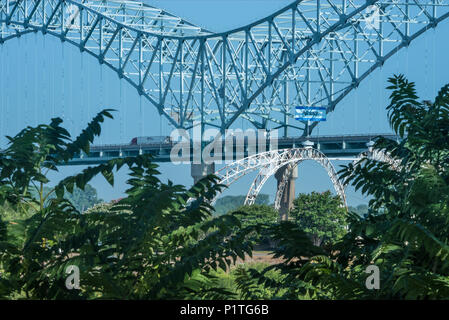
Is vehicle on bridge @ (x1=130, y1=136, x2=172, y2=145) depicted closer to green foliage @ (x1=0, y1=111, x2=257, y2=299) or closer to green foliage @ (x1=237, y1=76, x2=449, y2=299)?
green foliage @ (x1=237, y1=76, x2=449, y2=299)

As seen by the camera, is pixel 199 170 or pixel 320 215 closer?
pixel 320 215

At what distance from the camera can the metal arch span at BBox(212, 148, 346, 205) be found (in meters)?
59.5

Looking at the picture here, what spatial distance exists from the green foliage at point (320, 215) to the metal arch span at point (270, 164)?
744 centimetres

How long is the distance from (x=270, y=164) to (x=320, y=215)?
11.2 m

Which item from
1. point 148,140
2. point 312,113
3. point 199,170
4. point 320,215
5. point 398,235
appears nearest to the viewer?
point 398,235

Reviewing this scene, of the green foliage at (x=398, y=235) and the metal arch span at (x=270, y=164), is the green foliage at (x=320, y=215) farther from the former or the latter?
the green foliage at (x=398, y=235)

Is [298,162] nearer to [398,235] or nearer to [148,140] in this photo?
[148,140]

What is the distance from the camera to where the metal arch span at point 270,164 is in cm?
5947

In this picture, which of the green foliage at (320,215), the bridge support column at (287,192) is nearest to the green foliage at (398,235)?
the green foliage at (320,215)

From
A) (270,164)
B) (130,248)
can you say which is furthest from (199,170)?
(130,248)

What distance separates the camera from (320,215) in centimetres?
5072

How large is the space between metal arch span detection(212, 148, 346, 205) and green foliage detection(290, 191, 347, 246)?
744 centimetres

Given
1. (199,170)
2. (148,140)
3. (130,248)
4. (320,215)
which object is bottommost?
(130,248)
